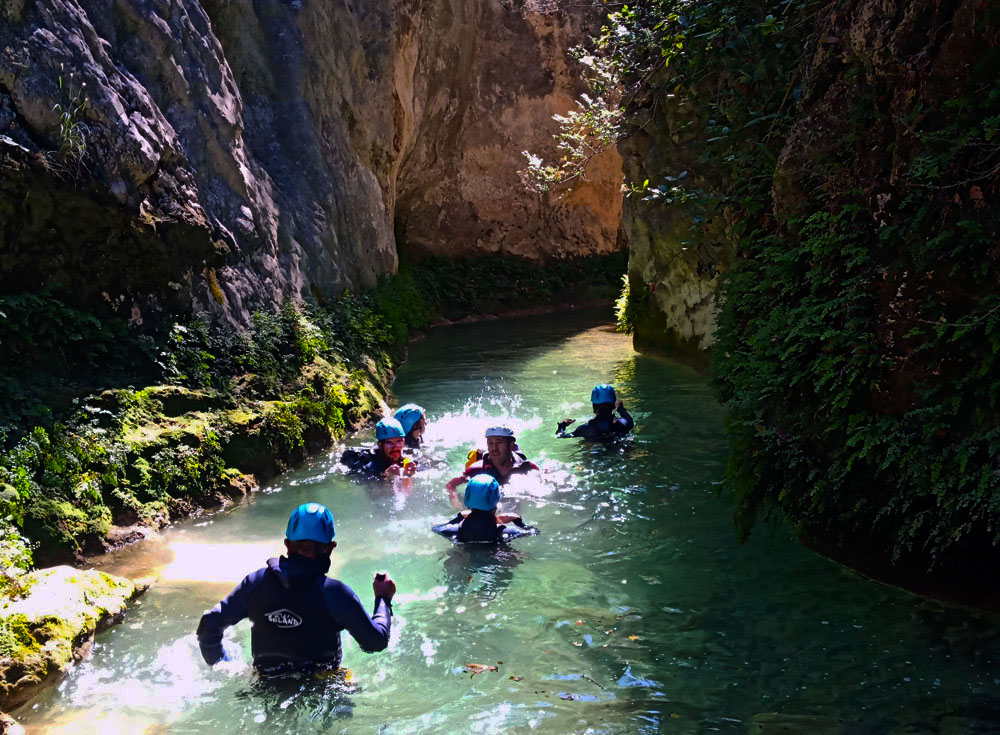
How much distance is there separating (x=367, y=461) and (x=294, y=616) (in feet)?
17.6

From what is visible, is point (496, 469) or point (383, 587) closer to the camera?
point (383, 587)

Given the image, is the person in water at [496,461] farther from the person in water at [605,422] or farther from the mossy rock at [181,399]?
the mossy rock at [181,399]

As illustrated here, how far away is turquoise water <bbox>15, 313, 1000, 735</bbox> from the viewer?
5.33 m

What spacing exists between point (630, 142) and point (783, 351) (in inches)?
467

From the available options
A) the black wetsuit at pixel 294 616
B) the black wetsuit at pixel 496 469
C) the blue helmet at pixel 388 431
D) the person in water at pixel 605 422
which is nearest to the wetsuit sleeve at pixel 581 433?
the person in water at pixel 605 422

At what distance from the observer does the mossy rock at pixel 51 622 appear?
5492mm

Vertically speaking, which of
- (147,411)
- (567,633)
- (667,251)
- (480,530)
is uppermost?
(667,251)

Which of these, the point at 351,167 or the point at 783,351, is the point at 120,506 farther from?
the point at 351,167

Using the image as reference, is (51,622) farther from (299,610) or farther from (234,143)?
(234,143)

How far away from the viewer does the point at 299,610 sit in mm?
5492

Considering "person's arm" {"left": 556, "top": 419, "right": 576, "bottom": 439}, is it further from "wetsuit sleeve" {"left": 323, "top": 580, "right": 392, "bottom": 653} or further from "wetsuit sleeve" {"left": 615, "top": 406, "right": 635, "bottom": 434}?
"wetsuit sleeve" {"left": 323, "top": 580, "right": 392, "bottom": 653}

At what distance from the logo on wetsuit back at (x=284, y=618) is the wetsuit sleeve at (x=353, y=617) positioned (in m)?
0.23

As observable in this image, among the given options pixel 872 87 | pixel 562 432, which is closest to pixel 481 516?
pixel 562 432

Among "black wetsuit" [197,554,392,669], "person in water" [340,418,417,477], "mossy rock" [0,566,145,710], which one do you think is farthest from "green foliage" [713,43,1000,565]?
"mossy rock" [0,566,145,710]
